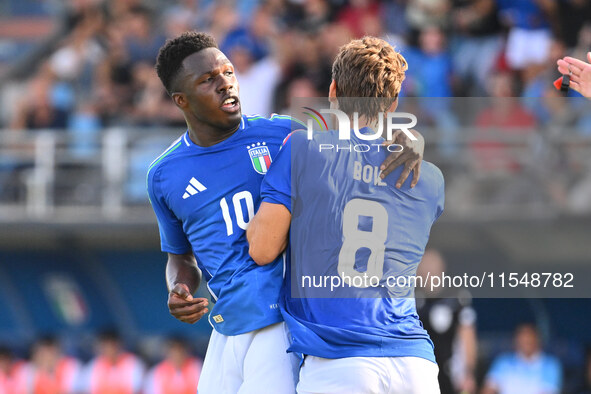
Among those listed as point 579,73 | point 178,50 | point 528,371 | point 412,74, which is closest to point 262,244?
point 178,50

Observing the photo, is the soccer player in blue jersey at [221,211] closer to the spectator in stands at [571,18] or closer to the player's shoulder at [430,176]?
the player's shoulder at [430,176]

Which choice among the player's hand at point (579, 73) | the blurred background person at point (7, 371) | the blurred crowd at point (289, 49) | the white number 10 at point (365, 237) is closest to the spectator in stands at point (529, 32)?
the blurred crowd at point (289, 49)

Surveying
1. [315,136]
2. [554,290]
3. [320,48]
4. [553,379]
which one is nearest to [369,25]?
[320,48]

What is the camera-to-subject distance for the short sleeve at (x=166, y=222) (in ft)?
14.3

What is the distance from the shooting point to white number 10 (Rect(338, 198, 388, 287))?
3.70 meters

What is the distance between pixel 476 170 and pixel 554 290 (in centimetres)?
232

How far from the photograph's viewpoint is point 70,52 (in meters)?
13.2

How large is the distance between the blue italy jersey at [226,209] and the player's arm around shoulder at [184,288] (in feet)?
0.40

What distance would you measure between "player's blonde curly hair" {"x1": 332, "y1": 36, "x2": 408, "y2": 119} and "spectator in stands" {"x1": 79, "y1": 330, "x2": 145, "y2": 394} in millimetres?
8202

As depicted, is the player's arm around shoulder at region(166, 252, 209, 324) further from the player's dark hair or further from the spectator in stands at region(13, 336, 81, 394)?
the spectator in stands at region(13, 336, 81, 394)

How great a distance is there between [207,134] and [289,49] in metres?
6.32

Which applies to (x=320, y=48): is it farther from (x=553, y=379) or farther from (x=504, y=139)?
(x=553, y=379)

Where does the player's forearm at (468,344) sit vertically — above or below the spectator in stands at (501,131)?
below

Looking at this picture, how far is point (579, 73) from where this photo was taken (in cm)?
381
